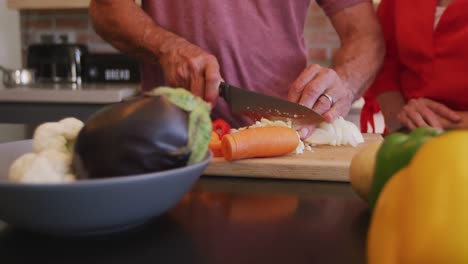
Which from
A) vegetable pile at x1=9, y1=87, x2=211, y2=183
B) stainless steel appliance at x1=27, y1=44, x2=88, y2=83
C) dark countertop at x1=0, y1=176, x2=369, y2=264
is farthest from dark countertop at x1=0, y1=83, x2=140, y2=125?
vegetable pile at x1=9, y1=87, x2=211, y2=183

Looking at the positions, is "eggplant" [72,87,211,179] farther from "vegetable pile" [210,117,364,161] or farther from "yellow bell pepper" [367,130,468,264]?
"vegetable pile" [210,117,364,161]

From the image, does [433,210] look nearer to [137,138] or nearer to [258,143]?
[137,138]

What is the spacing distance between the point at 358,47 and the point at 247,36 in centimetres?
32

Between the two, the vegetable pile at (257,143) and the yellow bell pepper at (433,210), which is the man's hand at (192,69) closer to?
the vegetable pile at (257,143)

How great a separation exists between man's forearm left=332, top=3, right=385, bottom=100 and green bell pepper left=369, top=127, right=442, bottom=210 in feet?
2.82

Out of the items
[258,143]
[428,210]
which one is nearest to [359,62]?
[258,143]

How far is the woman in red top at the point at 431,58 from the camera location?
126 centimetres

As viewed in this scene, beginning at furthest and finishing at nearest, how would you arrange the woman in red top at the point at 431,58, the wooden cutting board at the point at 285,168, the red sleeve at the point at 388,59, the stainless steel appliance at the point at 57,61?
the stainless steel appliance at the point at 57,61, the red sleeve at the point at 388,59, the woman in red top at the point at 431,58, the wooden cutting board at the point at 285,168

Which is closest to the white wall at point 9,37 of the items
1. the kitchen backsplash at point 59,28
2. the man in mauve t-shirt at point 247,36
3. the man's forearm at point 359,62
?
the kitchen backsplash at point 59,28

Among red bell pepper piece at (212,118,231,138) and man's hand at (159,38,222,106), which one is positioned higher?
man's hand at (159,38,222,106)

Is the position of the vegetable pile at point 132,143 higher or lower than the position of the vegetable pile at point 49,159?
higher

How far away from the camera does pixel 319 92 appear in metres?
1.11

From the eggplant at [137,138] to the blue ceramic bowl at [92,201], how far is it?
2 centimetres

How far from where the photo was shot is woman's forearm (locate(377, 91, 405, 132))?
1483 millimetres
